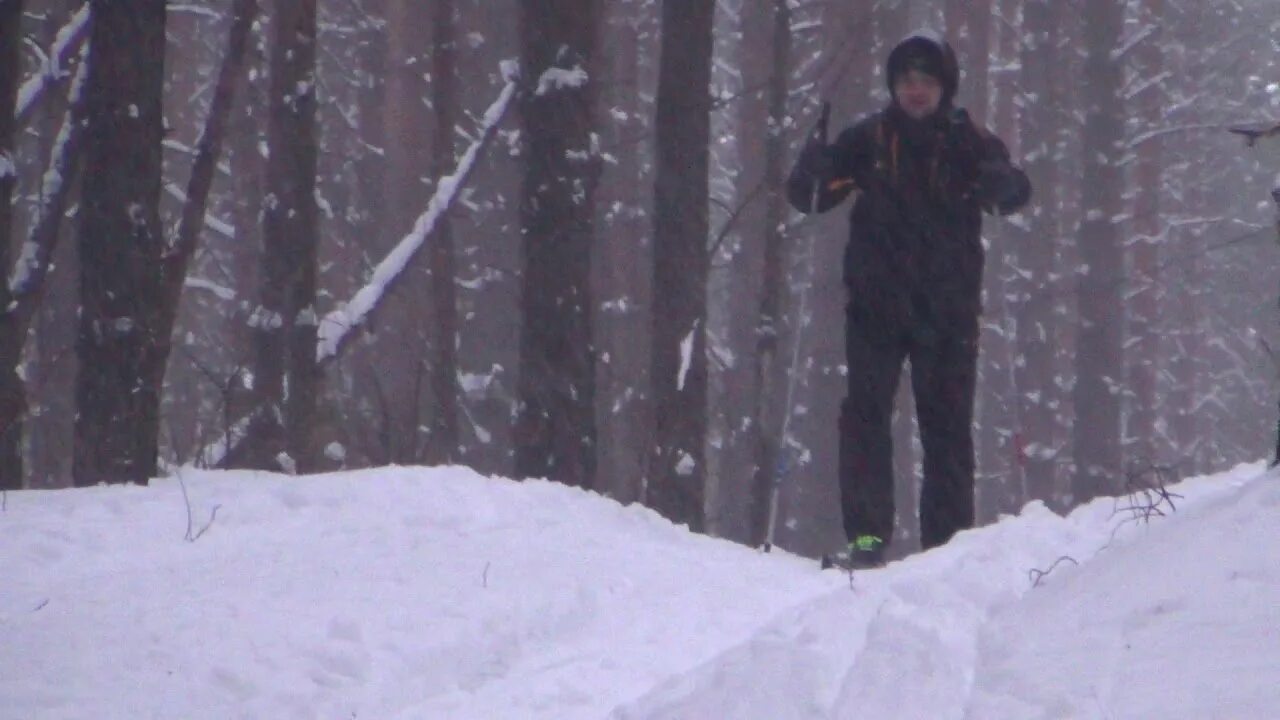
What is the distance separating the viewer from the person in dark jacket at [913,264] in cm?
543

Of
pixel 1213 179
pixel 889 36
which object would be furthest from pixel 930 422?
pixel 1213 179

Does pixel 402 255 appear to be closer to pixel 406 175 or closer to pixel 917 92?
pixel 917 92

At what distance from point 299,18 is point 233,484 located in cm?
561

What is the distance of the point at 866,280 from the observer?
18.1ft

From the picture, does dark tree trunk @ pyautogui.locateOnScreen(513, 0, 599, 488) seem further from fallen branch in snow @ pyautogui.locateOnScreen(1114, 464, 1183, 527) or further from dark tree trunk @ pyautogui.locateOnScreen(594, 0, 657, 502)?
dark tree trunk @ pyautogui.locateOnScreen(594, 0, 657, 502)

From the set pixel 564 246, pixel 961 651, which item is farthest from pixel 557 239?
pixel 961 651

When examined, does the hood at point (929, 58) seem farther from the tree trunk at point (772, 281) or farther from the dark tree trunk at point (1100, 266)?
the dark tree trunk at point (1100, 266)

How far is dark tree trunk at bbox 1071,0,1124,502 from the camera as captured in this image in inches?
774

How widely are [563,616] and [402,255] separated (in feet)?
19.7

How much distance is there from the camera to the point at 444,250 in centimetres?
1441

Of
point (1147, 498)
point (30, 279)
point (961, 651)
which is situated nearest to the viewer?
point (961, 651)

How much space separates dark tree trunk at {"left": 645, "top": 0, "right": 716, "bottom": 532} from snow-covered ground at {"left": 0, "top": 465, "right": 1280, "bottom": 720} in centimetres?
445

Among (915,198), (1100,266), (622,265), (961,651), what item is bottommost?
(622,265)

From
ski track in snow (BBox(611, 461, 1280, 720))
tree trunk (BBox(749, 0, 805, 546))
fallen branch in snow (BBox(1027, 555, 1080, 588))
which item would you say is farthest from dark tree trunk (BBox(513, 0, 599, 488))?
tree trunk (BBox(749, 0, 805, 546))
